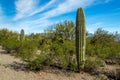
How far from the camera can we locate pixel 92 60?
12422mm

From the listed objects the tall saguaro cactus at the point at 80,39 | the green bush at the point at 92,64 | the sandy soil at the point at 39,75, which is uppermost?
the tall saguaro cactus at the point at 80,39

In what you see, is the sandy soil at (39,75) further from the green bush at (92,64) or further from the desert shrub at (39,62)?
the green bush at (92,64)

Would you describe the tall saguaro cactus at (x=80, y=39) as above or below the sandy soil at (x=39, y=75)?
above

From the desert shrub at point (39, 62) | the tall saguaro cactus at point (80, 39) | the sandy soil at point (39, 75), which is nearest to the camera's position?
the sandy soil at point (39, 75)

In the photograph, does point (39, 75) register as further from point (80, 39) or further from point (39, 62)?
point (80, 39)

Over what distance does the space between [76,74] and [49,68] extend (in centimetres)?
199

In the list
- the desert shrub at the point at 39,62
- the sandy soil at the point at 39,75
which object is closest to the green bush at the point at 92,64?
the sandy soil at the point at 39,75

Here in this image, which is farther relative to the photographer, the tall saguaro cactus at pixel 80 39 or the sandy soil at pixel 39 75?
the tall saguaro cactus at pixel 80 39

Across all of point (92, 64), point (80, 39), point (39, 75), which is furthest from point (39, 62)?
point (92, 64)

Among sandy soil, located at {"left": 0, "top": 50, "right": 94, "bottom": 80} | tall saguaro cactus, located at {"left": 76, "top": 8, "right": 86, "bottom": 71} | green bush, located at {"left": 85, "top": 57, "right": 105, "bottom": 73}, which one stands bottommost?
sandy soil, located at {"left": 0, "top": 50, "right": 94, "bottom": 80}

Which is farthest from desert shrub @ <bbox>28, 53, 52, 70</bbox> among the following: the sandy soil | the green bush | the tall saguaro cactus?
the green bush

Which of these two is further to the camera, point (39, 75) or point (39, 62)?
point (39, 62)

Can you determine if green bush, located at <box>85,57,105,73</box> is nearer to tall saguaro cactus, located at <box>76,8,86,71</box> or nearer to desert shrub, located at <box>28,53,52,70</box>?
tall saguaro cactus, located at <box>76,8,86,71</box>

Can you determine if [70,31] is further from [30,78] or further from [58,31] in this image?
[30,78]
